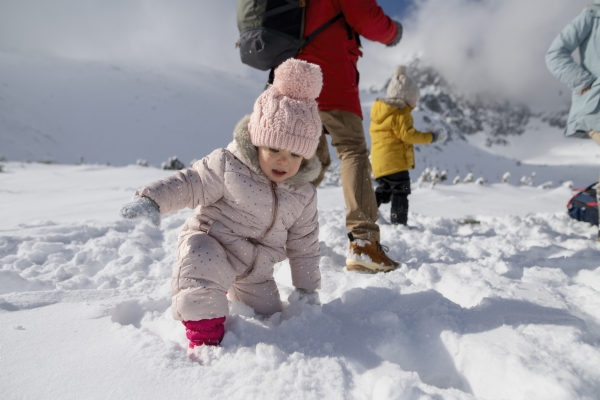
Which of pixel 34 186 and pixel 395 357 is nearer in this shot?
pixel 395 357

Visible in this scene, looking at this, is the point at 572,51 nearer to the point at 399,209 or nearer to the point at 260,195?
the point at 399,209

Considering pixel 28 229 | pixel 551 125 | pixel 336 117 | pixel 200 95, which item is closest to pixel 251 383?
pixel 336 117

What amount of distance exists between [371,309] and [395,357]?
0.31 m

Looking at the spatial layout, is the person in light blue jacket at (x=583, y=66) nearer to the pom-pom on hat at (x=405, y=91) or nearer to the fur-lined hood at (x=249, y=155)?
the pom-pom on hat at (x=405, y=91)

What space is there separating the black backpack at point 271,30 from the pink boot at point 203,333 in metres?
1.55

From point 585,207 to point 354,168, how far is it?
2.92 m

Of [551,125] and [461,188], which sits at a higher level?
[551,125]

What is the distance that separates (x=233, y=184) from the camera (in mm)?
1535

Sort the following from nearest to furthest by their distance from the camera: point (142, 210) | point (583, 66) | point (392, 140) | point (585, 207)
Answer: point (142, 210), point (583, 66), point (392, 140), point (585, 207)

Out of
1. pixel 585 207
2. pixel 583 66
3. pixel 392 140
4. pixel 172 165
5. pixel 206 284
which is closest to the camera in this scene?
pixel 206 284

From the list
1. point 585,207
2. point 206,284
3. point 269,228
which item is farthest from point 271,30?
point 585,207

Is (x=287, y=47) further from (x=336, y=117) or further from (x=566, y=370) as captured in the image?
(x=566, y=370)

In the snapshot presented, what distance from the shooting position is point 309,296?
162 centimetres

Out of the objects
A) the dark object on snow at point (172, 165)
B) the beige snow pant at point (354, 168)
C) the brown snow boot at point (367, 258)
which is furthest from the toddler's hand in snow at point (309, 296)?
the dark object on snow at point (172, 165)
